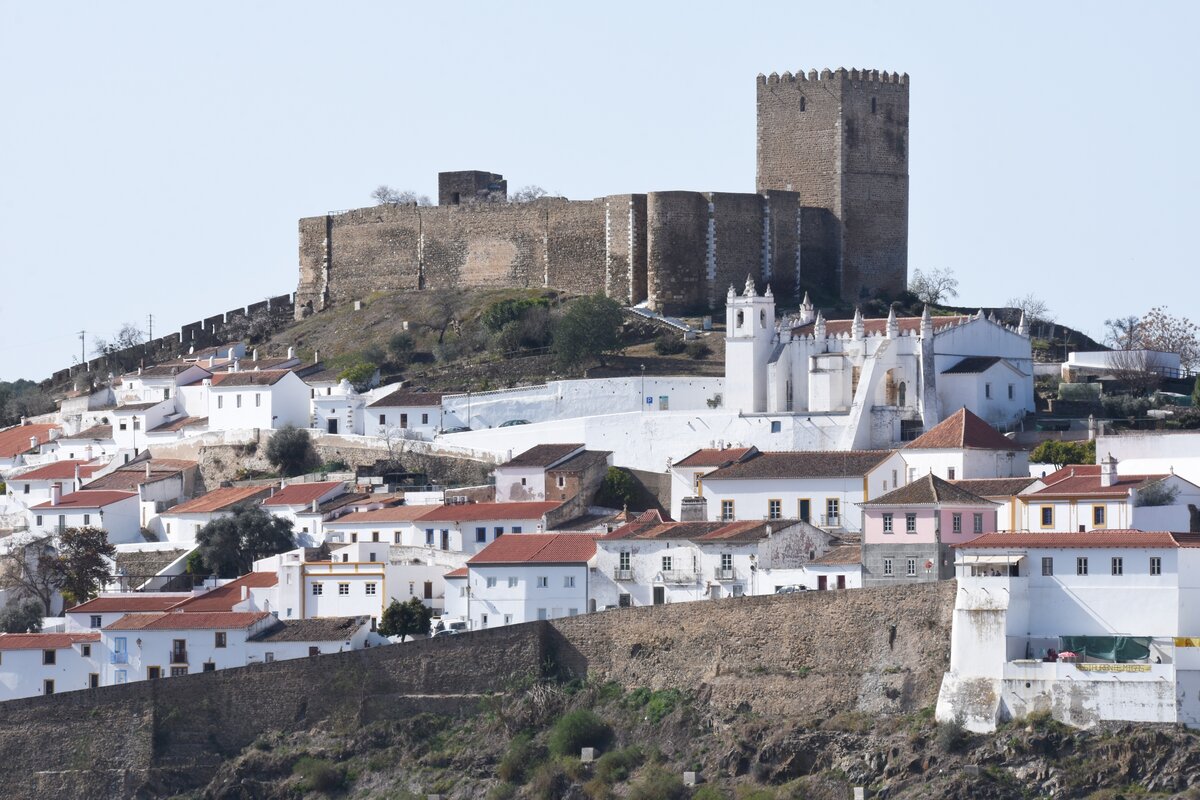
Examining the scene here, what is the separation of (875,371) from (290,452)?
15.0m

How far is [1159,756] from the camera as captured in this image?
43031 millimetres

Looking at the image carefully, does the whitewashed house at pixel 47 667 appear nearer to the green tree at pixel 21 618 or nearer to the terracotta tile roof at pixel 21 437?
the green tree at pixel 21 618

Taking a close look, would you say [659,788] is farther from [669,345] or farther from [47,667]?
[669,345]

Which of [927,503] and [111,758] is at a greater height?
[927,503]

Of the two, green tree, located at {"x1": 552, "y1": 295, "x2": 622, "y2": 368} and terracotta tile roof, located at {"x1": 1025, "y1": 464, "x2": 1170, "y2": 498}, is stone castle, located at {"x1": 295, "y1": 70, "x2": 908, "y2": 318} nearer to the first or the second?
green tree, located at {"x1": 552, "y1": 295, "x2": 622, "y2": 368}

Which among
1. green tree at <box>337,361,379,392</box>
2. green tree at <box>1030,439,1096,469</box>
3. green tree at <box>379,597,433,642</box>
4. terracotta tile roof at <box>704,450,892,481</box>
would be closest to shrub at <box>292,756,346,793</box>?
green tree at <box>379,597,433,642</box>

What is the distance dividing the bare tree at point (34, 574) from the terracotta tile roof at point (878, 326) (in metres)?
17.4

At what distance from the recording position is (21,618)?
56469 mm

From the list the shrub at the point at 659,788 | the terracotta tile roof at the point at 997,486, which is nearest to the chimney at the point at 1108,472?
the terracotta tile roof at the point at 997,486

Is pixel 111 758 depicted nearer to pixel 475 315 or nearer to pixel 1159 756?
pixel 1159 756

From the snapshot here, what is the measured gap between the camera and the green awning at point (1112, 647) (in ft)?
147

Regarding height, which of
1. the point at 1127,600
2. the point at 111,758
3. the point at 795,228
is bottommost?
the point at 111,758

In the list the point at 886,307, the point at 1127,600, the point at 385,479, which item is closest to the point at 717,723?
the point at 1127,600

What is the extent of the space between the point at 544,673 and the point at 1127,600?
11040 mm
